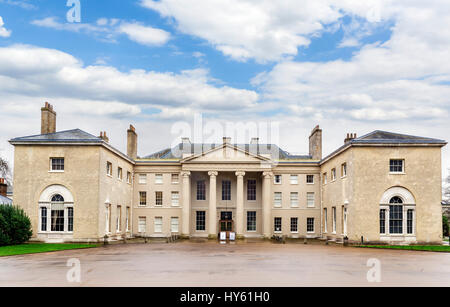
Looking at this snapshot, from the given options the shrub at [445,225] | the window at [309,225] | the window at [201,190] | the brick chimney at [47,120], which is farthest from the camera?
the window at [201,190]

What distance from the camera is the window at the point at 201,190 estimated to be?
2156 inches

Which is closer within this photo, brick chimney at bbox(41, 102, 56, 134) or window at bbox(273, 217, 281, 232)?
brick chimney at bbox(41, 102, 56, 134)

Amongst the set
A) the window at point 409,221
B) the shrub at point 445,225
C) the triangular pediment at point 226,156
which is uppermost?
the triangular pediment at point 226,156

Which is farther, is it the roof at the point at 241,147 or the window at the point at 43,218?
the roof at the point at 241,147

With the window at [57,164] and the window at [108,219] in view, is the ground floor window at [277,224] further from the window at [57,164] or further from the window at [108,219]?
the window at [57,164]

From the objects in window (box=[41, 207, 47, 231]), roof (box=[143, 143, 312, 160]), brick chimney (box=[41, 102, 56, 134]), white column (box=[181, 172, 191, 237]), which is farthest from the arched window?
roof (box=[143, 143, 312, 160])

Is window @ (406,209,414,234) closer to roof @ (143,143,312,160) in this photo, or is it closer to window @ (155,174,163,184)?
roof @ (143,143,312,160)

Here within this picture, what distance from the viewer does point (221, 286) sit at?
14.9 m

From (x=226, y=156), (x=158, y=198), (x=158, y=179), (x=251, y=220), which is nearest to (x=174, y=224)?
(x=158, y=198)

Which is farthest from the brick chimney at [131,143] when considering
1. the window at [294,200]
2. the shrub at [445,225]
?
the shrub at [445,225]

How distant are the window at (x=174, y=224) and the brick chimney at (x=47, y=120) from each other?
17.0m

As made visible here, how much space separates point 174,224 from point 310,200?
1546 cm

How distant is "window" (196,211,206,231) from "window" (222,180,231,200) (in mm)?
3063

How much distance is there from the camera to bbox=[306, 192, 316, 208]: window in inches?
2110
